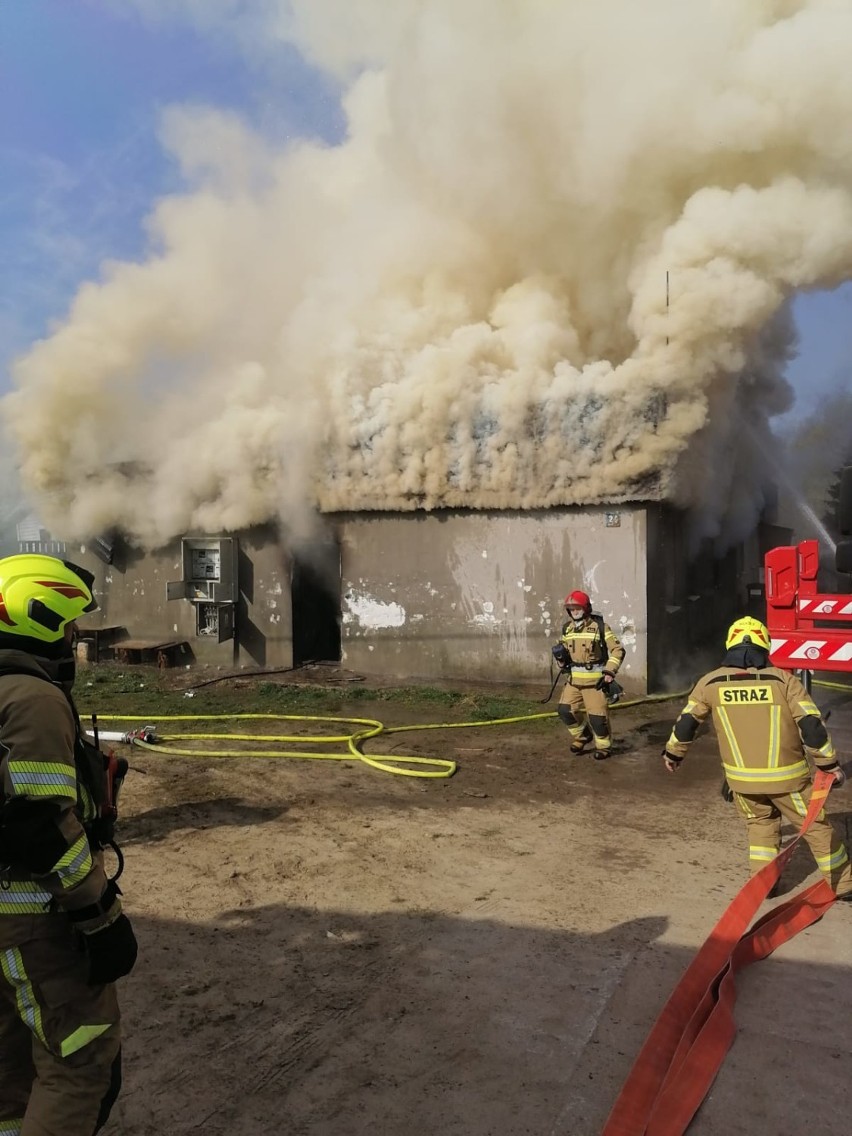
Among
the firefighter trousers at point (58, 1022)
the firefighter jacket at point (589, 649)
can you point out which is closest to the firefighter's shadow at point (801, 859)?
the firefighter jacket at point (589, 649)

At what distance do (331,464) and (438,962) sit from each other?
9484 mm

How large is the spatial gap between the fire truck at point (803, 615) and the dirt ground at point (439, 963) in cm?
116

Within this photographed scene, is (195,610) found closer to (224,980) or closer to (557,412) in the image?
(557,412)

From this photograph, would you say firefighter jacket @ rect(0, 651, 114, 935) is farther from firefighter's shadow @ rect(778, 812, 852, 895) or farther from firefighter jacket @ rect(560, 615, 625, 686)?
firefighter jacket @ rect(560, 615, 625, 686)

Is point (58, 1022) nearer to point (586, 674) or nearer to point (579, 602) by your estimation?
point (586, 674)

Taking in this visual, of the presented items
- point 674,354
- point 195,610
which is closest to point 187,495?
point 195,610

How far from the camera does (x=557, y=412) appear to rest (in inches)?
434

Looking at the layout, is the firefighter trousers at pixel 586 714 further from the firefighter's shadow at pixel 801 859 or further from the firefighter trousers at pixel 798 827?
the firefighter trousers at pixel 798 827

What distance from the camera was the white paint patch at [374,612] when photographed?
12289 millimetres

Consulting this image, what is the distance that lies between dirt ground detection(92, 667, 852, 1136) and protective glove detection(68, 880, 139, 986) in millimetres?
991

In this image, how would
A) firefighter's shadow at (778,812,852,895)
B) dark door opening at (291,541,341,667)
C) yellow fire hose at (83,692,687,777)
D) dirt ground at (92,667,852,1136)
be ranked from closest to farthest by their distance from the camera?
dirt ground at (92,667,852,1136)
firefighter's shadow at (778,812,852,895)
yellow fire hose at (83,692,687,777)
dark door opening at (291,541,341,667)

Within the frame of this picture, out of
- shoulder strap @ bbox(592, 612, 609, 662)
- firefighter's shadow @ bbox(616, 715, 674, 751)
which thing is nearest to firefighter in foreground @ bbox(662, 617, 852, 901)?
shoulder strap @ bbox(592, 612, 609, 662)

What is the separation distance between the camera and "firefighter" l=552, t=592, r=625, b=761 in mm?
7590

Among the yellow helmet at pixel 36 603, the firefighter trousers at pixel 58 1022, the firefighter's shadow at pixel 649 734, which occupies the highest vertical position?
the yellow helmet at pixel 36 603
